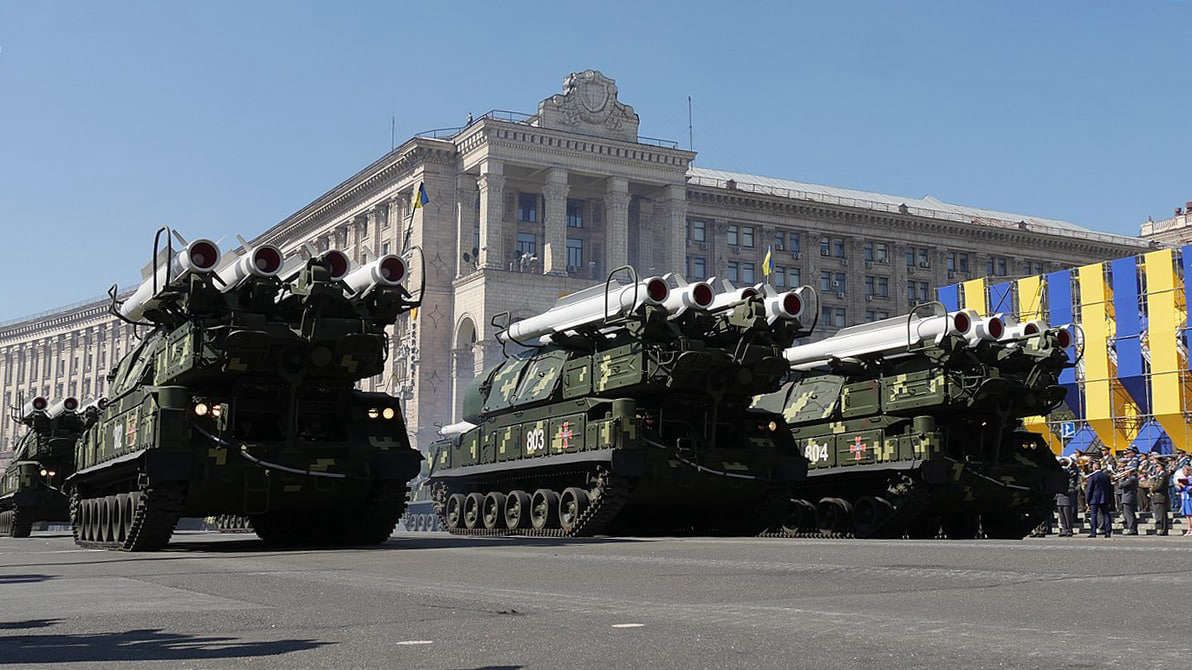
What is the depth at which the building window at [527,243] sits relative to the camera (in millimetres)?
84062

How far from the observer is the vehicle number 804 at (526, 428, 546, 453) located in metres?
24.4

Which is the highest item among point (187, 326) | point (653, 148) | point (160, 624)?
point (653, 148)

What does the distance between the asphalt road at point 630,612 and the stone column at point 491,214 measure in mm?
64206

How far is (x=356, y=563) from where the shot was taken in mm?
14422

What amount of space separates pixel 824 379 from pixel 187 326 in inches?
556

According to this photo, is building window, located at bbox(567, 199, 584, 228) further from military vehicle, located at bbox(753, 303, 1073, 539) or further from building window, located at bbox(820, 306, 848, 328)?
Answer: military vehicle, located at bbox(753, 303, 1073, 539)

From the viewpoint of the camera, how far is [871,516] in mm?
25094

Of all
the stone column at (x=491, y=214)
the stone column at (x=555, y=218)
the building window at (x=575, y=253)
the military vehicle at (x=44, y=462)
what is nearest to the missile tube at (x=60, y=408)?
the military vehicle at (x=44, y=462)

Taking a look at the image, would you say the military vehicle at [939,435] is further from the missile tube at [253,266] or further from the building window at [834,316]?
the building window at [834,316]

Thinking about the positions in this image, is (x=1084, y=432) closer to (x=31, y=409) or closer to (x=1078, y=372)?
(x=1078, y=372)

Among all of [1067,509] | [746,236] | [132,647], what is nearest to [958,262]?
[746,236]

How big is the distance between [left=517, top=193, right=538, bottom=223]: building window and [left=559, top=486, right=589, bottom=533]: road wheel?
202 ft

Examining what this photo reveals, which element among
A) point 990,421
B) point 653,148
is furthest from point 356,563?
point 653,148

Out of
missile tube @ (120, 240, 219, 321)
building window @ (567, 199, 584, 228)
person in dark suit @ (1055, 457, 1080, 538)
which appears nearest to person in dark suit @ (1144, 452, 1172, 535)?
person in dark suit @ (1055, 457, 1080, 538)
